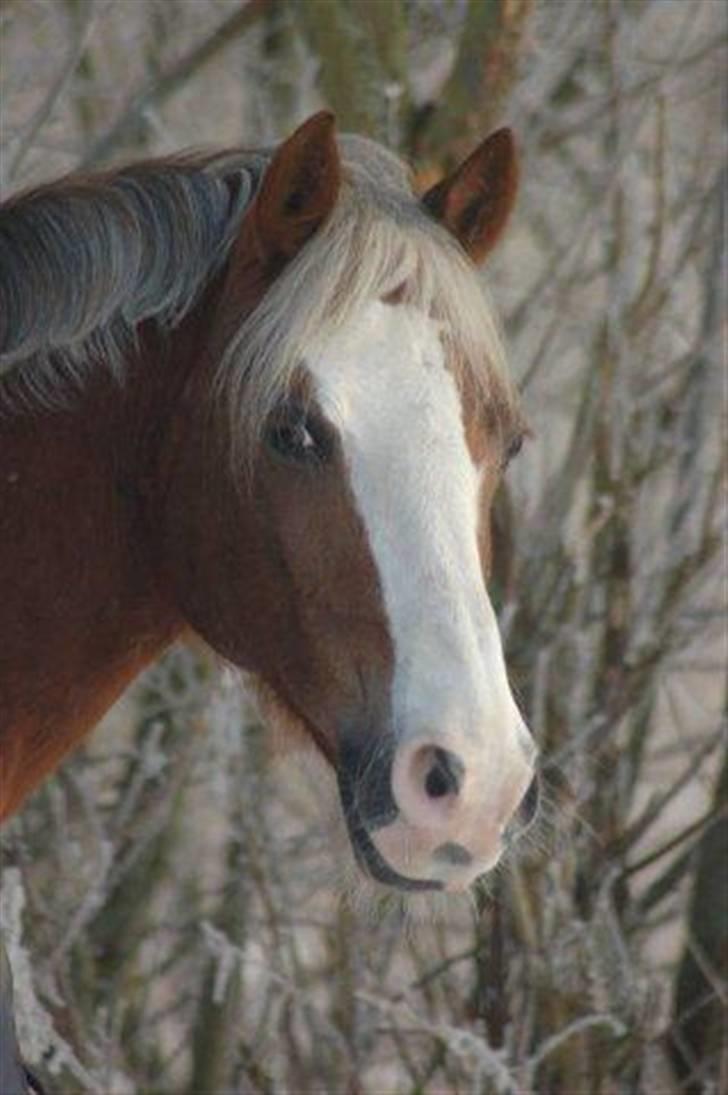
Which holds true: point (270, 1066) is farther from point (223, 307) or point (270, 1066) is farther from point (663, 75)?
point (223, 307)

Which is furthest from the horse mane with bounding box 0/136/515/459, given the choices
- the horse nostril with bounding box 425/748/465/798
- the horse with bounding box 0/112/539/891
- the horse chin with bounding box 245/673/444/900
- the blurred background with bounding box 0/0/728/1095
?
the blurred background with bounding box 0/0/728/1095

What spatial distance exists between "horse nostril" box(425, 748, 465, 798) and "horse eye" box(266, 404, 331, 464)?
0.37 meters

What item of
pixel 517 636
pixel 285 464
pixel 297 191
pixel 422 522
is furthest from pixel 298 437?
pixel 517 636

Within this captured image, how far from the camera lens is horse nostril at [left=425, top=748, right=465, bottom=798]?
2.79 meters

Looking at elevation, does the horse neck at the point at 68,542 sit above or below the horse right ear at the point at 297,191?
below

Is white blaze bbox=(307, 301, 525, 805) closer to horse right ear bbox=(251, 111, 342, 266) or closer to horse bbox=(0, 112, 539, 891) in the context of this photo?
horse bbox=(0, 112, 539, 891)

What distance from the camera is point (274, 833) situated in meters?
5.90

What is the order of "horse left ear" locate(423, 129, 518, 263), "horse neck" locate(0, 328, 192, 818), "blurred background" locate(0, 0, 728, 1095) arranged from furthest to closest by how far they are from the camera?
"blurred background" locate(0, 0, 728, 1095) → "horse left ear" locate(423, 129, 518, 263) → "horse neck" locate(0, 328, 192, 818)

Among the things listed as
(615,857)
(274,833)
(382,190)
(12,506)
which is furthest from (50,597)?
(274,833)

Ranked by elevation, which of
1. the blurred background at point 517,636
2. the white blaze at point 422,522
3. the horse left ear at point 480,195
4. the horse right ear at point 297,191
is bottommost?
the blurred background at point 517,636

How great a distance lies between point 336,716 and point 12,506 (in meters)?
0.48

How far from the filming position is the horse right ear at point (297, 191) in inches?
117

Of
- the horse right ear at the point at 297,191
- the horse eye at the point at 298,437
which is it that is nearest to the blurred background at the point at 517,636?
the horse right ear at the point at 297,191

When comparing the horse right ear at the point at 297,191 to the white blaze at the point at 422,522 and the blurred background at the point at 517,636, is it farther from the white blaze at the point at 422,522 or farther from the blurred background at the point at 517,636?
the blurred background at the point at 517,636
